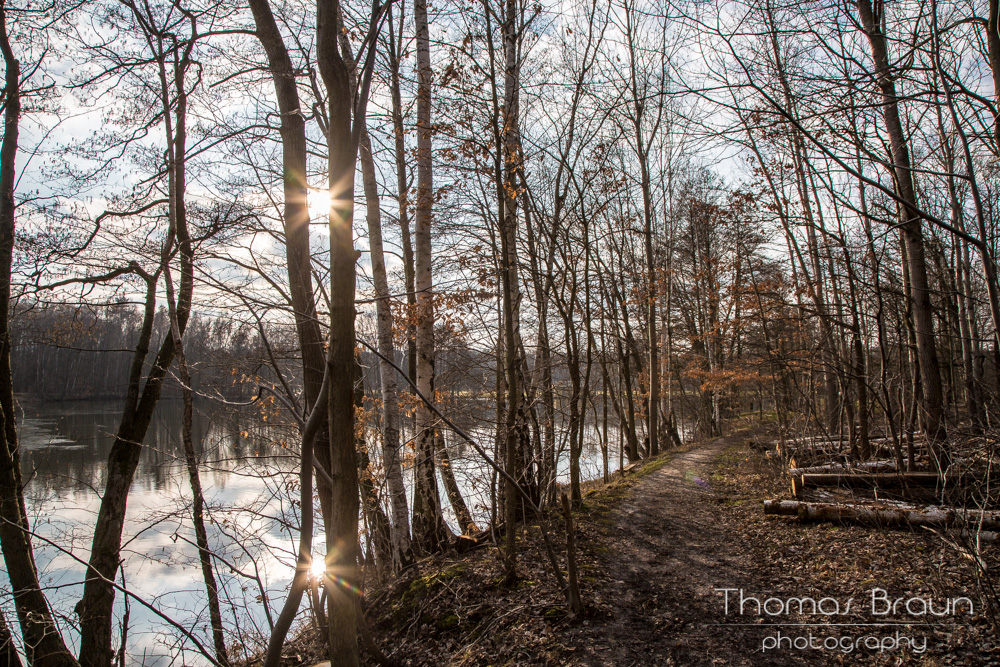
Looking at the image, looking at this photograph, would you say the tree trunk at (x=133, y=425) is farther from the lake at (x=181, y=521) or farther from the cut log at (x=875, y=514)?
the cut log at (x=875, y=514)

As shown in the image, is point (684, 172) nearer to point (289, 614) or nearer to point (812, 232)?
point (812, 232)

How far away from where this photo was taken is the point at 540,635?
3.62 metres

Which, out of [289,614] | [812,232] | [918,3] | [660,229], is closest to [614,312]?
[812,232]

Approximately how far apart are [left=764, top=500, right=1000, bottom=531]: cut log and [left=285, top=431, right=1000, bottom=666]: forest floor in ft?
0.43

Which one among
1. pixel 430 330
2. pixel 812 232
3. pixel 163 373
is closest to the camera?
pixel 430 330

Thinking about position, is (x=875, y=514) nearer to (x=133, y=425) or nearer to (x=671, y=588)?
(x=671, y=588)

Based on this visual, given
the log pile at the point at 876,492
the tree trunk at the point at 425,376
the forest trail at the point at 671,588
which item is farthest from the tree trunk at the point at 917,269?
the tree trunk at the point at 425,376

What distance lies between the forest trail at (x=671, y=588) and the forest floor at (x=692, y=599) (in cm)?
1

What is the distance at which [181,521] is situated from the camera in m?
5.39

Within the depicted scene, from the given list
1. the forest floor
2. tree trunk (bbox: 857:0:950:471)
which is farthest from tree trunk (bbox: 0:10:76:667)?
tree trunk (bbox: 857:0:950:471)

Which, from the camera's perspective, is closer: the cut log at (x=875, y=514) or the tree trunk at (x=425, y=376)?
the cut log at (x=875, y=514)

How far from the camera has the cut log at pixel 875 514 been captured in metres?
4.02

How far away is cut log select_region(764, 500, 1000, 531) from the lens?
4023 millimetres

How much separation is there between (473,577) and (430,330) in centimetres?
270
